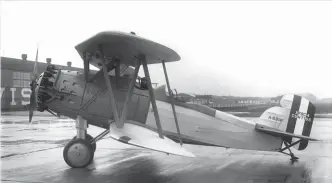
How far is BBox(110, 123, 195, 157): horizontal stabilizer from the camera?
549 cm

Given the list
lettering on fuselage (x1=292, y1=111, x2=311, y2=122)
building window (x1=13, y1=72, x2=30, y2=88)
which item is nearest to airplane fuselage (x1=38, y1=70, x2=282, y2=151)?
lettering on fuselage (x1=292, y1=111, x2=311, y2=122)

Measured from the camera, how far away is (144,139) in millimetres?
5891

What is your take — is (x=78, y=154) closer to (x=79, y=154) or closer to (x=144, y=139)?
(x=79, y=154)

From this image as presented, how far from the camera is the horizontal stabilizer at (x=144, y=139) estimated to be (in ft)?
18.0

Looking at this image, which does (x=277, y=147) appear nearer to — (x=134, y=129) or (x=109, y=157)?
(x=134, y=129)

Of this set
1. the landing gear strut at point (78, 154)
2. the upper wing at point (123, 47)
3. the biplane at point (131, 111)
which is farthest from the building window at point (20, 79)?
the upper wing at point (123, 47)

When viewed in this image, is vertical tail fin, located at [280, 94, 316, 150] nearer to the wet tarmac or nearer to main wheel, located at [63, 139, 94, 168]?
the wet tarmac

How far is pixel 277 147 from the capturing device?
7.14m

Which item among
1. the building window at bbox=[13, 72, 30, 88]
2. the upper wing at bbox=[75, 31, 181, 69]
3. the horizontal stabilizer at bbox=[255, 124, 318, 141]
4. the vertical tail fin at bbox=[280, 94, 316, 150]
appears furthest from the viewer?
the building window at bbox=[13, 72, 30, 88]

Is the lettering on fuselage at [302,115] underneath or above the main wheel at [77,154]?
above

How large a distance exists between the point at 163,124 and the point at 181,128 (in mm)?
414

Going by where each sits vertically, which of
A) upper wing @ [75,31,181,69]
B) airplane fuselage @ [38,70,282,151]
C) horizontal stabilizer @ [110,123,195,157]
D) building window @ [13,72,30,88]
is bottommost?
building window @ [13,72,30,88]

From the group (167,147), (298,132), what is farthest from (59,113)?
(298,132)

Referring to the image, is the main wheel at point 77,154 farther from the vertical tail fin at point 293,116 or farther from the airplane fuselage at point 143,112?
the vertical tail fin at point 293,116
